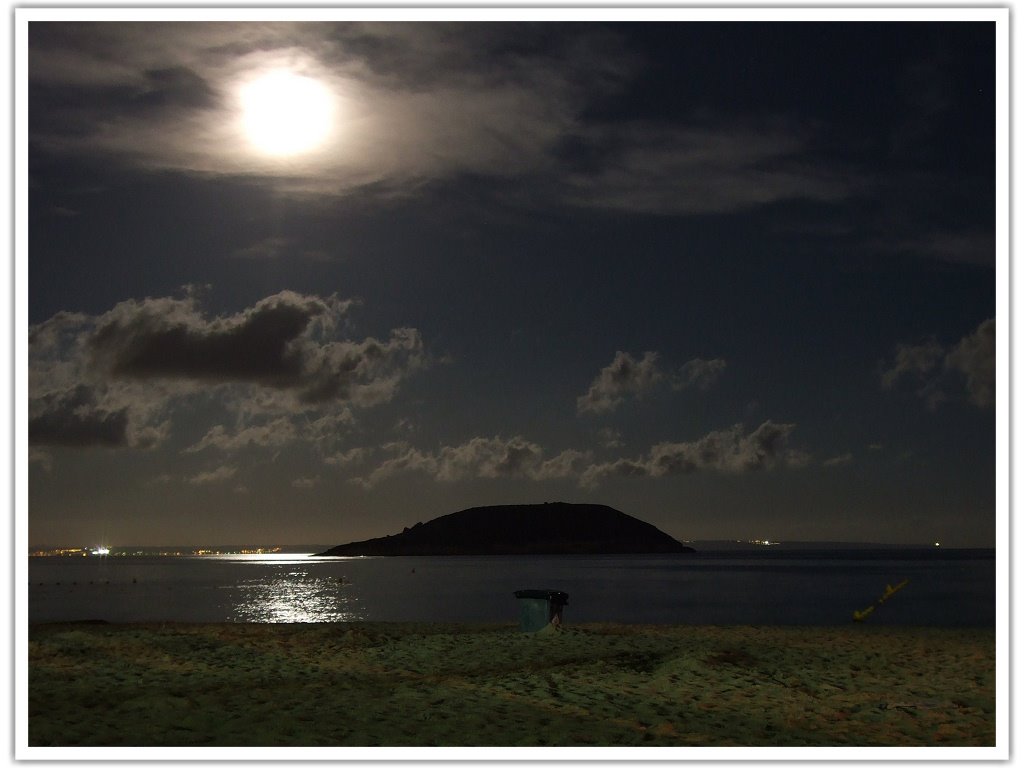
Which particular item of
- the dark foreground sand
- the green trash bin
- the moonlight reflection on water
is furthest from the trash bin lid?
the moonlight reflection on water

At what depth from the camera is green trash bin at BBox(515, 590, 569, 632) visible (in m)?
22.9

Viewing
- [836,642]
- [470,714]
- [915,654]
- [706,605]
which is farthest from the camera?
[706,605]

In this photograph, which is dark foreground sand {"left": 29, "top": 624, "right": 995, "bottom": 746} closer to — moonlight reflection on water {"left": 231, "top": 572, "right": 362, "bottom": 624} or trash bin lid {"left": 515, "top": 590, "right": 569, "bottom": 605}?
trash bin lid {"left": 515, "top": 590, "right": 569, "bottom": 605}

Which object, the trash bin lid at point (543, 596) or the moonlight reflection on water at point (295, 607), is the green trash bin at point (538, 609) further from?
the moonlight reflection on water at point (295, 607)

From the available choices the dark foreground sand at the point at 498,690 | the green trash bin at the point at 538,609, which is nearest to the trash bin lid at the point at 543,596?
the green trash bin at the point at 538,609

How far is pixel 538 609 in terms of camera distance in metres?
22.9

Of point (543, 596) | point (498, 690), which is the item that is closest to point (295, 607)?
point (543, 596)

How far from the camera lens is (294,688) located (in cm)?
1440

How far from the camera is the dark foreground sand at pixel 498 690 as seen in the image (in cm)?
1134

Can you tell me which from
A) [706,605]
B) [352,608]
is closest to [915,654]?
[352,608]

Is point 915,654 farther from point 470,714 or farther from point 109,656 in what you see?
point 109,656
